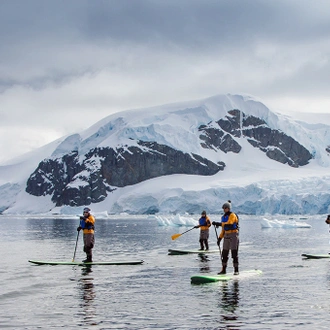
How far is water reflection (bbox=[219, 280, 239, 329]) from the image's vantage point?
13.6 meters

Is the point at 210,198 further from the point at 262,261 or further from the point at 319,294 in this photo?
the point at 319,294

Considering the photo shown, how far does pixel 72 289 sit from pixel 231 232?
5.40 m

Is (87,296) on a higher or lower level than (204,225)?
lower

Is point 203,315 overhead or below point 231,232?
below

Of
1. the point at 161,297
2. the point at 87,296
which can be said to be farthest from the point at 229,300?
the point at 87,296

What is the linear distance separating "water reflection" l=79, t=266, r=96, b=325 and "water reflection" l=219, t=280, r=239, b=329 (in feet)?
9.79

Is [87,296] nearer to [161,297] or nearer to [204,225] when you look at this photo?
[161,297]

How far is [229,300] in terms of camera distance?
619 inches

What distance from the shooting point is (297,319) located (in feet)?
43.5

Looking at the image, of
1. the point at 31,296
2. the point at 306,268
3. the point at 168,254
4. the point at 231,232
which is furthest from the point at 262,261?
the point at 31,296

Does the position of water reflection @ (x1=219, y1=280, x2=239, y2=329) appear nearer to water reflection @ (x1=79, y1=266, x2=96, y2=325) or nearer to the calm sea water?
the calm sea water

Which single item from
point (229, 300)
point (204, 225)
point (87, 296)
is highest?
A: point (204, 225)

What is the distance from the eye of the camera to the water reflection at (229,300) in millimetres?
13570

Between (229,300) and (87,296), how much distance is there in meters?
3.91
